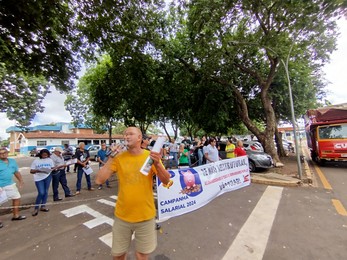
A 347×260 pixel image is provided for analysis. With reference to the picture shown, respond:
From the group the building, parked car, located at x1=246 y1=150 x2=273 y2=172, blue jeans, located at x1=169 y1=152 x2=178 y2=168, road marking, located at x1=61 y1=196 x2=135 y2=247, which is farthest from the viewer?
the building

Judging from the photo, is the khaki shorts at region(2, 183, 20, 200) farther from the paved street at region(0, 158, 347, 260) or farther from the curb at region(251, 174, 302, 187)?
the curb at region(251, 174, 302, 187)

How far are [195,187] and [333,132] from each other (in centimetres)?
972

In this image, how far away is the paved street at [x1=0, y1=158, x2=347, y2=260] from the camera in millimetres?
3085

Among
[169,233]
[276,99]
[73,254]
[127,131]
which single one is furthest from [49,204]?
[276,99]

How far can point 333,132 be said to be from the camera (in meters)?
10.2

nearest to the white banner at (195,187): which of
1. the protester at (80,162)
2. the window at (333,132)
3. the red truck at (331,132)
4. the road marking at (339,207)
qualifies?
the road marking at (339,207)

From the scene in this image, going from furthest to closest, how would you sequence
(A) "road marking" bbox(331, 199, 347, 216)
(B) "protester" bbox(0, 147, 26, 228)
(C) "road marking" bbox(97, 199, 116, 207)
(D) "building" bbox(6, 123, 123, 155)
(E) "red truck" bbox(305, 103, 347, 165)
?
(D) "building" bbox(6, 123, 123, 155)
(E) "red truck" bbox(305, 103, 347, 165)
(C) "road marking" bbox(97, 199, 116, 207)
(A) "road marking" bbox(331, 199, 347, 216)
(B) "protester" bbox(0, 147, 26, 228)

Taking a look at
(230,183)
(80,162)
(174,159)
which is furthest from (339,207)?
(80,162)

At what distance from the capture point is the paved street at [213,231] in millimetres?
3085

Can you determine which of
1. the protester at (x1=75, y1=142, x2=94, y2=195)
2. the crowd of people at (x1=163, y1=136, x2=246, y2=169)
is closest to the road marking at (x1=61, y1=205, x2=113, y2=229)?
the protester at (x1=75, y1=142, x2=94, y2=195)

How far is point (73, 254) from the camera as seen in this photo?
308 centimetres

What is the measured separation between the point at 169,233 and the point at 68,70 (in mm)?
8198

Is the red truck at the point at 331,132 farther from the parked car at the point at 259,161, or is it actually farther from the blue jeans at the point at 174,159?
the blue jeans at the point at 174,159

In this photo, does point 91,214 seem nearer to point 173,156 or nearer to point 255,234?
point 255,234
